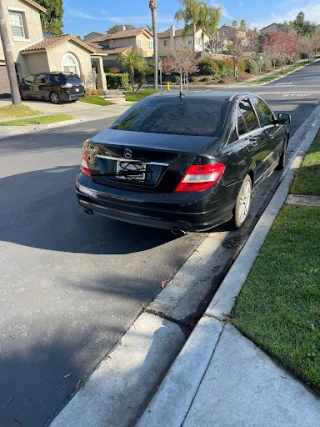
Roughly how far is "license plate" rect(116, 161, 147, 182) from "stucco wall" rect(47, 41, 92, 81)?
927 inches

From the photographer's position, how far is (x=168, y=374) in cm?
226

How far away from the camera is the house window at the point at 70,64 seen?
2511cm

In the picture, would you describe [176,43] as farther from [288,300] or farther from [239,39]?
[288,300]

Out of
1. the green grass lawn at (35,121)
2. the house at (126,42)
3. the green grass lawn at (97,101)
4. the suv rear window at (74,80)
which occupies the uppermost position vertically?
the house at (126,42)

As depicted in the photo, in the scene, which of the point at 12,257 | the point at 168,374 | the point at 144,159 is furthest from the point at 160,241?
the point at 168,374

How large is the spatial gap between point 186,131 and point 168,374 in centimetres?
248

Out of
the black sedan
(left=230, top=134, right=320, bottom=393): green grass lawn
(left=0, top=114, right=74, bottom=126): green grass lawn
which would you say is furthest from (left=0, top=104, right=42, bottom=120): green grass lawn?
(left=230, top=134, right=320, bottom=393): green grass lawn

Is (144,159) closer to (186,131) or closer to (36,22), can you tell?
(186,131)

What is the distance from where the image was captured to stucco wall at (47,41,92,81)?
23797 mm

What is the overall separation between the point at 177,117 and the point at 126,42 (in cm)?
5717

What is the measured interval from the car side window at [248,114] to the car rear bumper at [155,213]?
4.67 feet

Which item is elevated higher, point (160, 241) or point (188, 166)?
point (188, 166)

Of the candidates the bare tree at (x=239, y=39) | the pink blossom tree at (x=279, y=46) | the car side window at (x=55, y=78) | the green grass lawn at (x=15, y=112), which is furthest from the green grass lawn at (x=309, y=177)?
the pink blossom tree at (x=279, y=46)

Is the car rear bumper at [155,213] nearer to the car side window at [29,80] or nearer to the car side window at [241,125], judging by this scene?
the car side window at [241,125]
